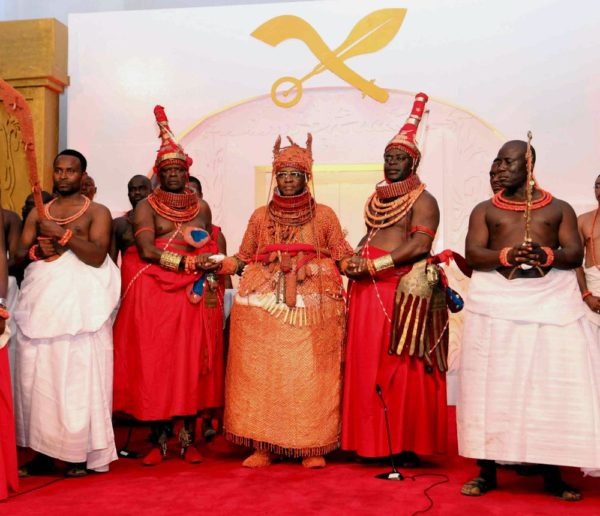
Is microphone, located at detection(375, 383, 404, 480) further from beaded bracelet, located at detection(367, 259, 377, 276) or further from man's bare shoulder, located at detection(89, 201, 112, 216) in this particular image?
man's bare shoulder, located at detection(89, 201, 112, 216)

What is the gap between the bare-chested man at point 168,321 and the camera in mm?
5148

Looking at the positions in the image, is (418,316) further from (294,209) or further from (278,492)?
(278,492)

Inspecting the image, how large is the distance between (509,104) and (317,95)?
1961 mm

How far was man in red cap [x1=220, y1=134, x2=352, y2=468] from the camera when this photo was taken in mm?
4969

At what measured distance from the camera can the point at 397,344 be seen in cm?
495

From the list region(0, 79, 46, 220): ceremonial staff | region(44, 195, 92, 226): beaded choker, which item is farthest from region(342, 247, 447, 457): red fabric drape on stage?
region(0, 79, 46, 220): ceremonial staff

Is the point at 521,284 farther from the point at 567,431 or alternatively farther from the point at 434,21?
the point at 434,21

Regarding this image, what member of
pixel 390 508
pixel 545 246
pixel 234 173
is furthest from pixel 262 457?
pixel 234 173

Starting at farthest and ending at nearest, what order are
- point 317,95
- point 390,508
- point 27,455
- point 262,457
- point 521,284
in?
point 317,95 → point 27,455 → point 262,457 → point 521,284 → point 390,508

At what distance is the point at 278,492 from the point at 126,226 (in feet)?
8.27

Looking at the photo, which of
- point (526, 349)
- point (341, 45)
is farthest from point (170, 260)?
point (341, 45)

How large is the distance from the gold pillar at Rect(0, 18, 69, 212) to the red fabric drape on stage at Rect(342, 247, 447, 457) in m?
5.01

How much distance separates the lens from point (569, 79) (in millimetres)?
7816

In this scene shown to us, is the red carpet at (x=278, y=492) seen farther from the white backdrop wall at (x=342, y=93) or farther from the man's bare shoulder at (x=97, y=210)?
the white backdrop wall at (x=342, y=93)
